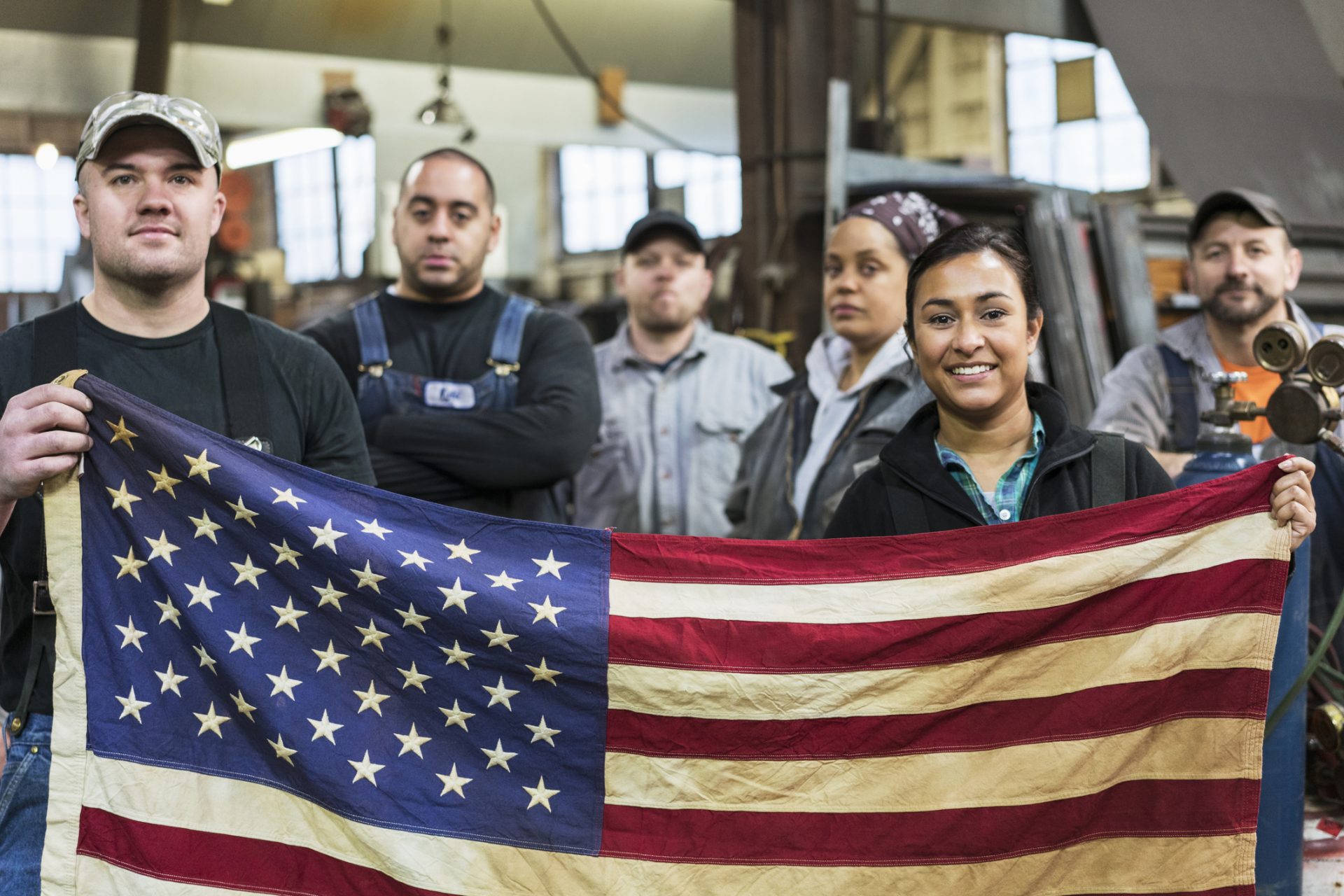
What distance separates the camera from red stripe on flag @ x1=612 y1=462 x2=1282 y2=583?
2408mm

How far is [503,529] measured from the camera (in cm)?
248

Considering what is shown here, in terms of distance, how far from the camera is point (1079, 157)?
47.2ft

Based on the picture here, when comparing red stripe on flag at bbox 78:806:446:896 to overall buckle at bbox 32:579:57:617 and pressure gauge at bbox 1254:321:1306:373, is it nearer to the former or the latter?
overall buckle at bbox 32:579:57:617

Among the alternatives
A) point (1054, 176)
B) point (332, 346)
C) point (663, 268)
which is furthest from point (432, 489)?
point (1054, 176)

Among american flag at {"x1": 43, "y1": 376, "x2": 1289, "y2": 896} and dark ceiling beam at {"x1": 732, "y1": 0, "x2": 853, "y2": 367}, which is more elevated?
dark ceiling beam at {"x1": 732, "y1": 0, "x2": 853, "y2": 367}

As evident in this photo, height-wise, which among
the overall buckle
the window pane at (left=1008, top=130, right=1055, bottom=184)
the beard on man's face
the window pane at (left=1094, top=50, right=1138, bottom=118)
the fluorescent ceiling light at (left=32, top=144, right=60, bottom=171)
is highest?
the window pane at (left=1094, top=50, right=1138, bottom=118)

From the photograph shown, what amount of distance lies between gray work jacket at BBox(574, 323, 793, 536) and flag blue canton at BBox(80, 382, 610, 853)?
5.95ft

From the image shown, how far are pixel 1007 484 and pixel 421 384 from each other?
1.58 m

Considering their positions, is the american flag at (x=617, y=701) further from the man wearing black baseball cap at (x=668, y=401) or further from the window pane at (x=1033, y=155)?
the window pane at (x=1033, y=155)

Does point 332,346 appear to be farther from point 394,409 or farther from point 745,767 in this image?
point 745,767

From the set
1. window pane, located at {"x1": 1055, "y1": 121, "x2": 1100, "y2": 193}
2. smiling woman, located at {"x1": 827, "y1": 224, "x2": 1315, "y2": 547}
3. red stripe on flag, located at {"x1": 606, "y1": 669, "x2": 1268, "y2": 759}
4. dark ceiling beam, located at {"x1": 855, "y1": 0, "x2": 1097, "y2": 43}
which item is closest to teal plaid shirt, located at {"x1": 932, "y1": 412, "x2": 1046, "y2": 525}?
smiling woman, located at {"x1": 827, "y1": 224, "x2": 1315, "y2": 547}

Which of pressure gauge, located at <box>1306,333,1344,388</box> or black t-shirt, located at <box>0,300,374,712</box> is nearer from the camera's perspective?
black t-shirt, located at <box>0,300,374,712</box>

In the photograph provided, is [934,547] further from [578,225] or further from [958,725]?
[578,225]

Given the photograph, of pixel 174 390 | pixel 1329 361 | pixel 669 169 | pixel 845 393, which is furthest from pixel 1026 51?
pixel 174 390
